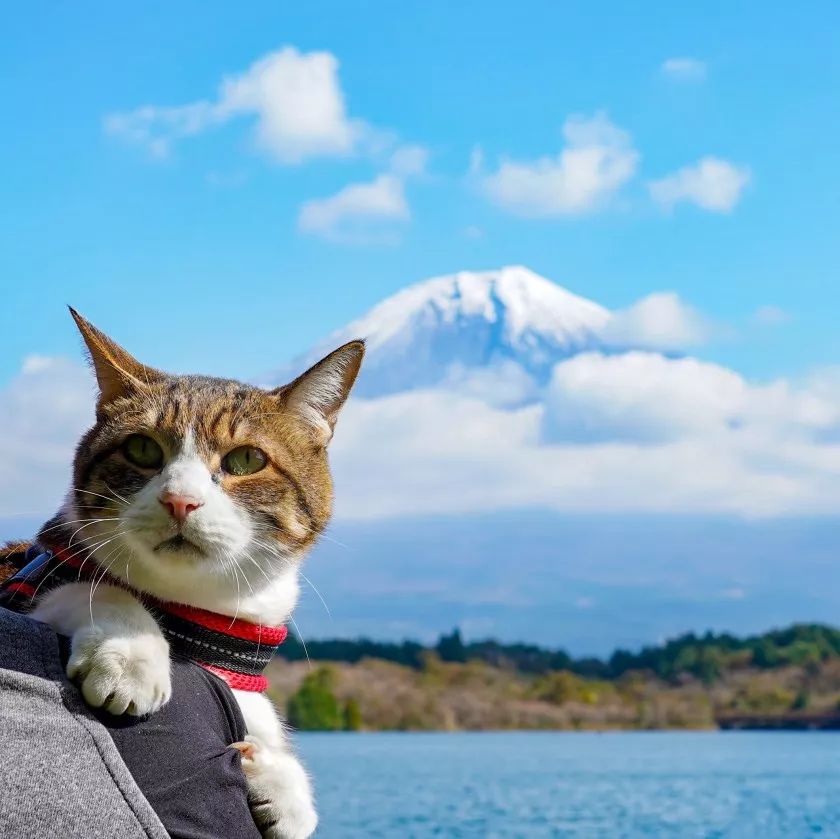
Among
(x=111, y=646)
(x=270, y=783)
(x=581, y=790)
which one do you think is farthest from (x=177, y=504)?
(x=581, y=790)

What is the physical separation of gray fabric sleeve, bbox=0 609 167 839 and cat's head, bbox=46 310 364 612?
1.40ft

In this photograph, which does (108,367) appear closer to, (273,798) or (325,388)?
(325,388)

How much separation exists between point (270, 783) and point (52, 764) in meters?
0.70

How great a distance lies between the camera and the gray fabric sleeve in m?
1.72

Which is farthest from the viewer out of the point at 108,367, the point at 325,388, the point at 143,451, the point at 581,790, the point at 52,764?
the point at 581,790

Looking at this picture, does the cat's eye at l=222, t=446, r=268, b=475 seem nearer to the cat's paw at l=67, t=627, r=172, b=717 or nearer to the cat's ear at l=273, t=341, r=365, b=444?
the cat's ear at l=273, t=341, r=365, b=444

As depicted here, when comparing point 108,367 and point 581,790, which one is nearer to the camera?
point 108,367

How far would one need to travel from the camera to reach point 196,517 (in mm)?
2348

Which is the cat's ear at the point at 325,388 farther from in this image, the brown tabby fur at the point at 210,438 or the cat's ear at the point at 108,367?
the cat's ear at the point at 108,367

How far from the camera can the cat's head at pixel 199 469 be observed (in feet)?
7.74

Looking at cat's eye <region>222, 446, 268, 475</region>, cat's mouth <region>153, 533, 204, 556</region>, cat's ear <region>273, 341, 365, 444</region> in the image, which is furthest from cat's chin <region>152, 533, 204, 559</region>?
cat's ear <region>273, 341, 365, 444</region>

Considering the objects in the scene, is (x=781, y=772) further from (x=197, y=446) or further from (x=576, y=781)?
(x=197, y=446)

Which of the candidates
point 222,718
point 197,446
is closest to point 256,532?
point 197,446

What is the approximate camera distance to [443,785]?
42.4m
